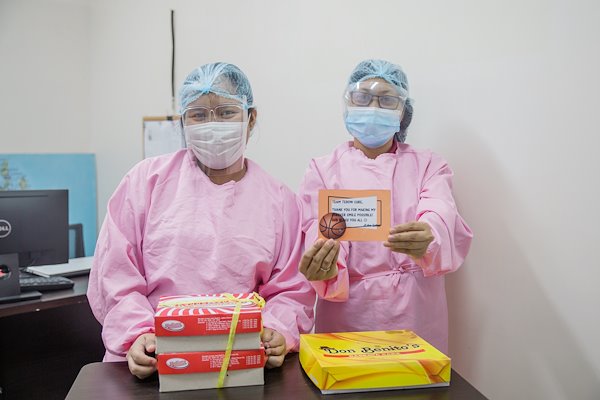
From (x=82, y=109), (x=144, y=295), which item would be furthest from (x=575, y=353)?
(x=82, y=109)

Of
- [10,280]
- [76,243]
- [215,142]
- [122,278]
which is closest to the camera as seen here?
[122,278]

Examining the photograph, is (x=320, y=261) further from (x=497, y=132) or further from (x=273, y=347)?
(x=497, y=132)

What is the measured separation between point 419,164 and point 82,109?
9.25ft

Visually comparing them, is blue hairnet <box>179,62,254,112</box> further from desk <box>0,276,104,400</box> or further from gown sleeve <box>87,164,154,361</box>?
desk <box>0,276,104,400</box>

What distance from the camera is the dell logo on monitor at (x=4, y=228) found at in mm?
2004

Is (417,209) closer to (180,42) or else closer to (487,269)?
(487,269)

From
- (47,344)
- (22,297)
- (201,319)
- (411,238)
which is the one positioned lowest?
(47,344)

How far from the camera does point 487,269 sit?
1801 mm

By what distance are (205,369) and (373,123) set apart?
91 cm

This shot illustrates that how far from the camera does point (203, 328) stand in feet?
3.41

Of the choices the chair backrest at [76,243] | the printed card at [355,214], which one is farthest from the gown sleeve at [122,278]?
the chair backrest at [76,243]

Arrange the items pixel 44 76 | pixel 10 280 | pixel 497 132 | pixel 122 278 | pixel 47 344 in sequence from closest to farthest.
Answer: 1. pixel 122 278
2. pixel 497 132
3. pixel 10 280
4. pixel 47 344
5. pixel 44 76

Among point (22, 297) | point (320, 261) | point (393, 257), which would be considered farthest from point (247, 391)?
point (22, 297)

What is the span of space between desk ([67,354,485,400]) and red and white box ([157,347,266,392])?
1cm
